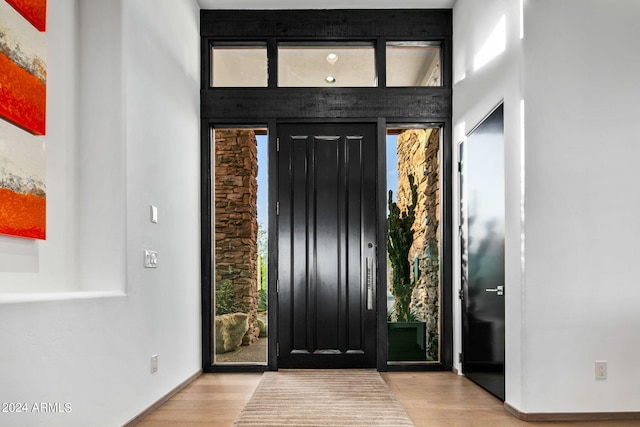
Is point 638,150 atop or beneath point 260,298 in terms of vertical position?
atop

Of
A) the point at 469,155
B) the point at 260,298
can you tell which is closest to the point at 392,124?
the point at 469,155

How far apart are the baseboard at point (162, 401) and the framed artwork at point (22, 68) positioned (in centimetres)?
163

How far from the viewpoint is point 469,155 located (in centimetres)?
425

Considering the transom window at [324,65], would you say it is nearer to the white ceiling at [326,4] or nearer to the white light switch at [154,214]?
the white ceiling at [326,4]

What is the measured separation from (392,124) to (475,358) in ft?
6.88

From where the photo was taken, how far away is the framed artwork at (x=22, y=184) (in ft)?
7.25

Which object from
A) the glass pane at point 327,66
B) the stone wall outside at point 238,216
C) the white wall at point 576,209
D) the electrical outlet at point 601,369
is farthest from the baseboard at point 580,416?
the glass pane at point 327,66

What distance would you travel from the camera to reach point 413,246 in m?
4.75

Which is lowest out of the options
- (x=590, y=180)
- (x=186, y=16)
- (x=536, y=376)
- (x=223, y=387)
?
(x=223, y=387)

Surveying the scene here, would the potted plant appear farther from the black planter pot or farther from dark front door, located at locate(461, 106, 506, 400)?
dark front door, located at locate(461, 106, 506, 400)

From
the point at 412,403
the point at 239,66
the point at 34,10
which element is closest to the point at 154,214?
the point at 34,10

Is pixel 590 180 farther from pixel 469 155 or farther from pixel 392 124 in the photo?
pixel 392 124

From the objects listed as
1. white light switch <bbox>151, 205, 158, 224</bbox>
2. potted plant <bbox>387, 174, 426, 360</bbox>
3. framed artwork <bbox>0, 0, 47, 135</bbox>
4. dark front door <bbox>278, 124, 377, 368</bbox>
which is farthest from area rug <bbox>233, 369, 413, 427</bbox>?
framed artwork <bbox>0, 0, 47, 135</bbox>

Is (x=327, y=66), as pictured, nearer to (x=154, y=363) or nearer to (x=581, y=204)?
Answer: (x=581, y=204)
